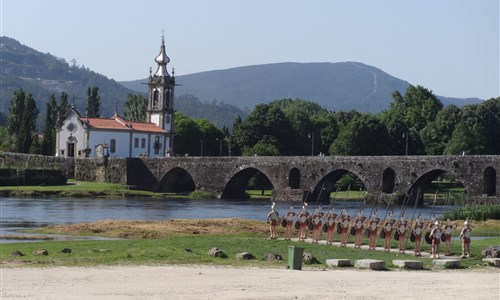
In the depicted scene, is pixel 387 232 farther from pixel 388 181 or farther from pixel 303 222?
pixel 388 181

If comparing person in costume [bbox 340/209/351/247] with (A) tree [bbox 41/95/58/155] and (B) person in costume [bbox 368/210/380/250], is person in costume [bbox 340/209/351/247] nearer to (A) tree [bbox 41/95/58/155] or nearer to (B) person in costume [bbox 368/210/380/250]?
(B) person in costume [bbox 368/210/380/250]

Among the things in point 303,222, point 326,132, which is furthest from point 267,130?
point 303,222

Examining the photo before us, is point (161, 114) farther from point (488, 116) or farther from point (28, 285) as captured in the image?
point (28, 285)

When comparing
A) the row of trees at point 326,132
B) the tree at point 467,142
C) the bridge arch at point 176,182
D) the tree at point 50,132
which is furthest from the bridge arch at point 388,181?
the tree at point 50,132

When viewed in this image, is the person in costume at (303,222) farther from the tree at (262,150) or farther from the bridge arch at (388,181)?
the tree at (262,150)

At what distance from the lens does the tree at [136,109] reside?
18975cm

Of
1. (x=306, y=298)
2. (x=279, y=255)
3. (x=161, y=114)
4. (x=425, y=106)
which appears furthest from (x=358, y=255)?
(x=425, y=106)

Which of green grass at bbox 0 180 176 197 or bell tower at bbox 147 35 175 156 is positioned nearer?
green grass at bbox 0 180 176 197

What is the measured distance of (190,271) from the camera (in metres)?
34.1

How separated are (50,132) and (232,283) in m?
113

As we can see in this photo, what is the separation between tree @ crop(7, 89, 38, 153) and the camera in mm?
135500

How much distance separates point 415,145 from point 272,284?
114 metres

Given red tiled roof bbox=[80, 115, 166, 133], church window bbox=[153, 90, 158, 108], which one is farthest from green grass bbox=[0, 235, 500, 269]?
church window bbox=[153, 90, 158, 108]

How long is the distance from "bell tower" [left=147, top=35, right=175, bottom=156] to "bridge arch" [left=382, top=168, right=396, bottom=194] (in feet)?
128
